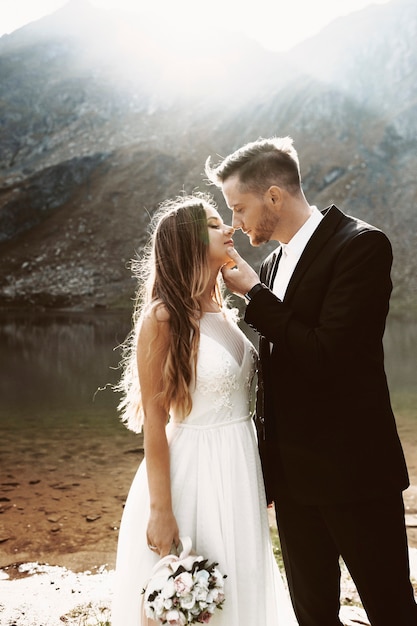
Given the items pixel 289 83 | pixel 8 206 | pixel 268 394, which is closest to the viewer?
pixel 268 394

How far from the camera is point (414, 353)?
908 inches

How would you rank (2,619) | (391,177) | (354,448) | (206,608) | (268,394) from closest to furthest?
(206,608)
(354,448)
(268,394)
(2,619)
(391,177)

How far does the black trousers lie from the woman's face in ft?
4.37

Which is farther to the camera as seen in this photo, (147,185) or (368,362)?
(147,185)

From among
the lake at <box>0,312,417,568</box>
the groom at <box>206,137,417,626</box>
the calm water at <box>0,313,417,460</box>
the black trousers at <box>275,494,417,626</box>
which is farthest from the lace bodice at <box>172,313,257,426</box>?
the calm water at <box>0,313,417,460</box>

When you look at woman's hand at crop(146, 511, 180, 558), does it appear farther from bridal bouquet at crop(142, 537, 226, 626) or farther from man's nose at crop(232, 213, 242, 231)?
man's nose at crop(232, 213, 242, 231)

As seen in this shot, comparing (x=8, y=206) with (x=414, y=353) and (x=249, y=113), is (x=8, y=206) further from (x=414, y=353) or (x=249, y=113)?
(x=414, y=353)

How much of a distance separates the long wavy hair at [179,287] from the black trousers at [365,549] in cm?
89

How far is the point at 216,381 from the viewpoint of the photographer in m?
2.99

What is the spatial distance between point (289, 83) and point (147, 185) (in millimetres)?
27394

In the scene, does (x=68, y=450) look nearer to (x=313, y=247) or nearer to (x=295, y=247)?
(x=295, y=247)

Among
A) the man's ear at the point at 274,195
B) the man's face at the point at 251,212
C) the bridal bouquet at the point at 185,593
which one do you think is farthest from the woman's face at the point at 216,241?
the bridal bouquet at the point at 185,593

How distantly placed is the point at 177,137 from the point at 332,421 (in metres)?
80.4

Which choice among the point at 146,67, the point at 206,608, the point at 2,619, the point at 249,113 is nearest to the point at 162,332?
the point at 206,608
